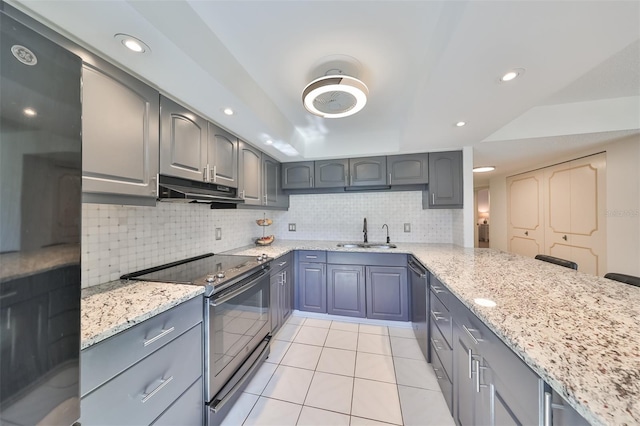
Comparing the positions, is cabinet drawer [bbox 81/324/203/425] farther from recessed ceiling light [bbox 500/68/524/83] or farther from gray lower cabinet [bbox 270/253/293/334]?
recessed ceiling light [bbox 500/68/524/83]

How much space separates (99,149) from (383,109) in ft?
7.11

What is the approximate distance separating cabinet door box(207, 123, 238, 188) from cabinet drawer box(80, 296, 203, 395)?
1.08m

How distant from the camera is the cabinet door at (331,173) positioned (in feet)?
9.86

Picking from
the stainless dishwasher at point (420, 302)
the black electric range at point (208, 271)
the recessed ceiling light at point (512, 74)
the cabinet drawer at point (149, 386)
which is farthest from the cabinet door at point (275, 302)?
the recessed ceiling light at point (512, 74)

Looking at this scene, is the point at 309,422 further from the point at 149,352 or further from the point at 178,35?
the point at 178,35

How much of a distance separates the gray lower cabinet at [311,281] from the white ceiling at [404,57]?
1.46 meters

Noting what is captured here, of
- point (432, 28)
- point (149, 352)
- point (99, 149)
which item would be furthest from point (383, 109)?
point (149, 352)

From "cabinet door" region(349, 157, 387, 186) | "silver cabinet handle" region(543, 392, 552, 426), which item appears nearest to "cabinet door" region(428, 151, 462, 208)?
"cabinet door" region(349, 157, 387, 186)

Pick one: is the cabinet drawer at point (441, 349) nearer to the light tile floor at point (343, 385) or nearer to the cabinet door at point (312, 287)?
the light tile floor at point (343, 385)

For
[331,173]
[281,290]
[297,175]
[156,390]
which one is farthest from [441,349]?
[297,175]

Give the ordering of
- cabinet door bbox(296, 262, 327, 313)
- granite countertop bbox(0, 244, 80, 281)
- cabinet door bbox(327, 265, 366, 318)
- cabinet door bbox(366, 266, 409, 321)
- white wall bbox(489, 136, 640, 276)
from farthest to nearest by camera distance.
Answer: cabinet door bbox(296, 262, 327, 313), cabinet door bbox(327, 265, 366, 318), cabinet door bbox(366, 266, 409, 321), white wall bbox(489, 136, 640, 276), granite countertop bbox(0, 244, 80, 281)

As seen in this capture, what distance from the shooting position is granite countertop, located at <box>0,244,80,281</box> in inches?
17.7

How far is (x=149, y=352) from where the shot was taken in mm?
988

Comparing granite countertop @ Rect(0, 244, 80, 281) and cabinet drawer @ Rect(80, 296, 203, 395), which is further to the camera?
cabinet drawer @ Rect(80, 296, 203, 395)
